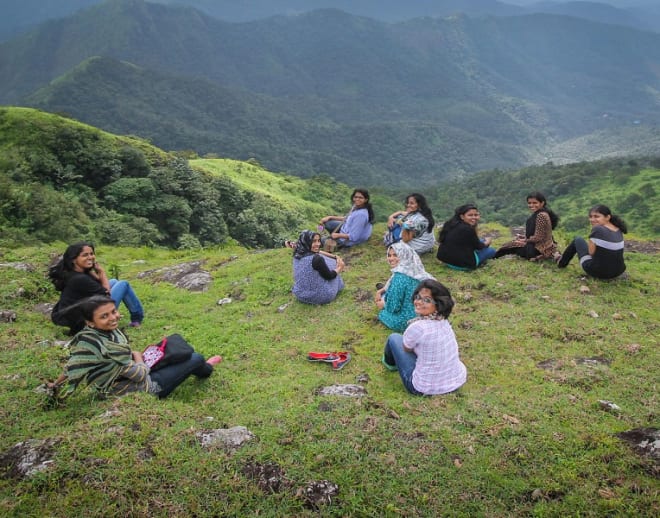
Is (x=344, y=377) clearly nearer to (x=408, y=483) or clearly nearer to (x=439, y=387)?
(x=439, y=387)

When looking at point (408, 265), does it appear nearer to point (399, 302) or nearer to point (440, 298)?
point (399, 302)

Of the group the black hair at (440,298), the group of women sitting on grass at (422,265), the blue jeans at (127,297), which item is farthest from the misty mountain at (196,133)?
the black hair at (440,298)

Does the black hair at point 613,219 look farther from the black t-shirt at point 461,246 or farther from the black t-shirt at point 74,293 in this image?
the black t-shirt at point 74,293

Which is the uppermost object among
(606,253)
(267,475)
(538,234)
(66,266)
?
(606,253)

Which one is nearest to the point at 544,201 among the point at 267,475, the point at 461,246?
the point at 461,246

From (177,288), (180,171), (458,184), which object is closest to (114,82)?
(458,184)

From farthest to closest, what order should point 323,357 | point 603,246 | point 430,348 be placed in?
1. point 603,246
2. point 323,357
3. point 430,348

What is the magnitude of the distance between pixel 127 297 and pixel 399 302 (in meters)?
5.35

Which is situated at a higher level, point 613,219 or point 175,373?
point 613,219

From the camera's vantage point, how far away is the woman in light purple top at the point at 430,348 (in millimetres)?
5113

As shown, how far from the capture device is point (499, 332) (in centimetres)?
723

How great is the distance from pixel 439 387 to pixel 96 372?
4234 millimetres

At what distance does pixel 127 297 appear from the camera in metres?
8.20

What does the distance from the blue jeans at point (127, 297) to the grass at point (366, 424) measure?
1.92 ft
